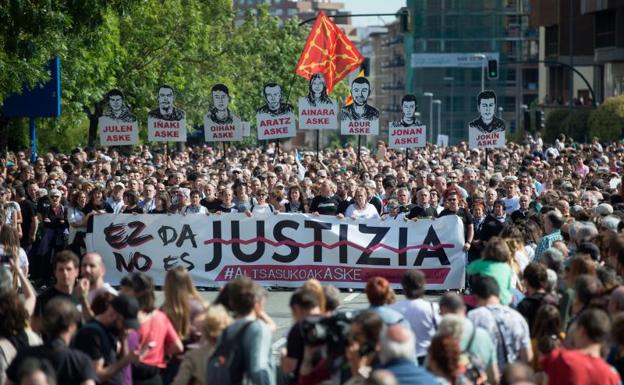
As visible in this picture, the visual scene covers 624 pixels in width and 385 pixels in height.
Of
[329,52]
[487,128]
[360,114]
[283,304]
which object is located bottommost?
[283,304]

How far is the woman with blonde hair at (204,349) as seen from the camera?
941 cm

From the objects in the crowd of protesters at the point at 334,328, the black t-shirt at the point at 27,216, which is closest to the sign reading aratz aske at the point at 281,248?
the black t-shirt at the point at 27,216

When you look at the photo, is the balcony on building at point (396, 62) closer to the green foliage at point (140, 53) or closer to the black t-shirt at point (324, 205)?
the green foliage at point (140, 53)

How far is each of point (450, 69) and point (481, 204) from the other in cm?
11522

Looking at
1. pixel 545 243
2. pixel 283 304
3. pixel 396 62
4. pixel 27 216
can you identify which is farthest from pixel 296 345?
pixel 396 62

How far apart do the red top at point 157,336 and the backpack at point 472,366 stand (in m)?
1.91

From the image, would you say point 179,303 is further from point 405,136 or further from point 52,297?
point 405,136

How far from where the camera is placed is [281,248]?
2009cm

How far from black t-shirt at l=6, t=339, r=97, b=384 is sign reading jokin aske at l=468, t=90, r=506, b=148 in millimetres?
20282

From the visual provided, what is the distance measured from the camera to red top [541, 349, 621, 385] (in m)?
8.84

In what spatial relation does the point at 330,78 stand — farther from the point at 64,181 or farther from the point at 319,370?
the point at 319,370

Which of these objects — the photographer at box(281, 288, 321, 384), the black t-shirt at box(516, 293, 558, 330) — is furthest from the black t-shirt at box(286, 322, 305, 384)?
the black t-shirt at box(516, 293, 558, 330)

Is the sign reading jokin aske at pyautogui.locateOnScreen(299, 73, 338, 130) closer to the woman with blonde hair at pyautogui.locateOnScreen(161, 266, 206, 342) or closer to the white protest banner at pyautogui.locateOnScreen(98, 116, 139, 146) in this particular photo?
the white protest banner at pyautogui.locateOnScreen(98, 116, 139, 146)

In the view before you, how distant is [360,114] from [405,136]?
922mm
